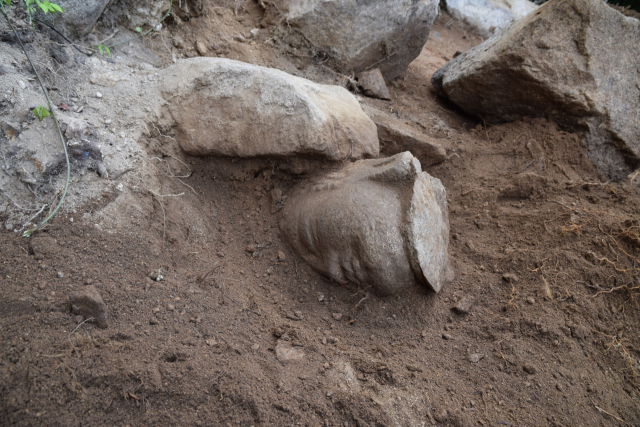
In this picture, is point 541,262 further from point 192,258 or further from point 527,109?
point 192,258

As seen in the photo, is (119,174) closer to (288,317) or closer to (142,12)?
(288,317)

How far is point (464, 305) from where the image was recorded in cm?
211

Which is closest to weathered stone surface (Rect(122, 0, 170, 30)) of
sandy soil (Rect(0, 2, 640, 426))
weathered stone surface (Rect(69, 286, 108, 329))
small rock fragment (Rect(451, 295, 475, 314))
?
sandy soil (Rect(0, 2, 640, 426))

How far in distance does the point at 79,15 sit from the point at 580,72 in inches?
132

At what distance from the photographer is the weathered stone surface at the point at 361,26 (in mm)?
3049

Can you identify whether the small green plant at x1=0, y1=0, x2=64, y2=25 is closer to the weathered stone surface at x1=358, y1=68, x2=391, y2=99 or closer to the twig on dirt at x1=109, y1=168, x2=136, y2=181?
the twig on dirt at x1=109, y1=168, x2=136, y2=181

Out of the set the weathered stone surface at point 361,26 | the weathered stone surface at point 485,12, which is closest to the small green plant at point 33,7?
the weathered stone surface at point 361,26

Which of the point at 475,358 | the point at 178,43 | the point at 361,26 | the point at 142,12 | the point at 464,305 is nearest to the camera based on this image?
the point at 475,358

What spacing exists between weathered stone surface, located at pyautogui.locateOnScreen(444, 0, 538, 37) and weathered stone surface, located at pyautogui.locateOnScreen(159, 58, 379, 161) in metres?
4.77

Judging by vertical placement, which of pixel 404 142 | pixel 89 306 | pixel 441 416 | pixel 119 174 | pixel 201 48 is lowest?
pixel 441 416

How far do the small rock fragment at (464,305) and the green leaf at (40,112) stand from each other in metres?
2.30

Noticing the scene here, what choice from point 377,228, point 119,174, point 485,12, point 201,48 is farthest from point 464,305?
point 485,12

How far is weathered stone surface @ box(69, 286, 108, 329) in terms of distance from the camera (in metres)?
1.48

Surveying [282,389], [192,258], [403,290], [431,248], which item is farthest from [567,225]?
[192,258]
